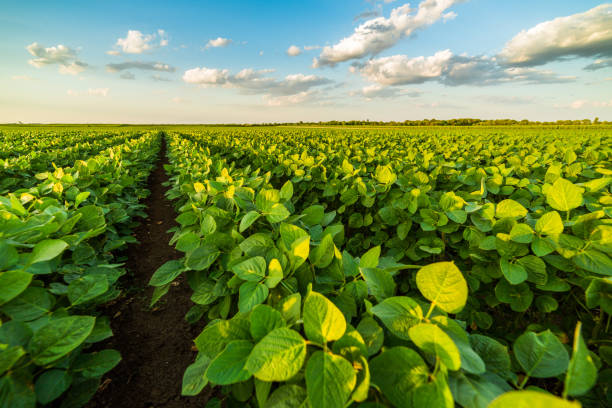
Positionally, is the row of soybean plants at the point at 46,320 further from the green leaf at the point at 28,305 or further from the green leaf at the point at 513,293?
the green leaf at the point at 513,293

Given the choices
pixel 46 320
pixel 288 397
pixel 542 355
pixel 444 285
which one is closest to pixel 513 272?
pixel 542 355

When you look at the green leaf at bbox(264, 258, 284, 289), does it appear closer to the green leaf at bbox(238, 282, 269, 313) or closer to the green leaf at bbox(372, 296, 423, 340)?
the green leaf at bbox(238, 282, 269, 313)

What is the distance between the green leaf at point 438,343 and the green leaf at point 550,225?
119 cm

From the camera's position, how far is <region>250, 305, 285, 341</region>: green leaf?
2.40ft

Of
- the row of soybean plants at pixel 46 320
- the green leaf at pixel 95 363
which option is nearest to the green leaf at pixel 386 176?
the row of soybean plants at pixel 46 320

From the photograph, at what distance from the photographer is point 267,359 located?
631 mm

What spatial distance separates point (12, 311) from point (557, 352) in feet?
5.47

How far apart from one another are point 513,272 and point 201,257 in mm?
1573

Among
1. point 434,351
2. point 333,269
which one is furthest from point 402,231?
point 434,351

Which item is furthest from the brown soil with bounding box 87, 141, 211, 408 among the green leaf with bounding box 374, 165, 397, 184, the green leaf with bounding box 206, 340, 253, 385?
the green leaf with bounding box 374, 165, 397, 184

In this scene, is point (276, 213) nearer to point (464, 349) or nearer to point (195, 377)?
point (195, 377)

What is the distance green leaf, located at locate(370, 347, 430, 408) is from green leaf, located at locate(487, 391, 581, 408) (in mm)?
172

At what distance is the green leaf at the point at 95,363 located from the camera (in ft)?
3.24

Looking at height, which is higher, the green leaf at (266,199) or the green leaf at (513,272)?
the green leaf at (266,199)
